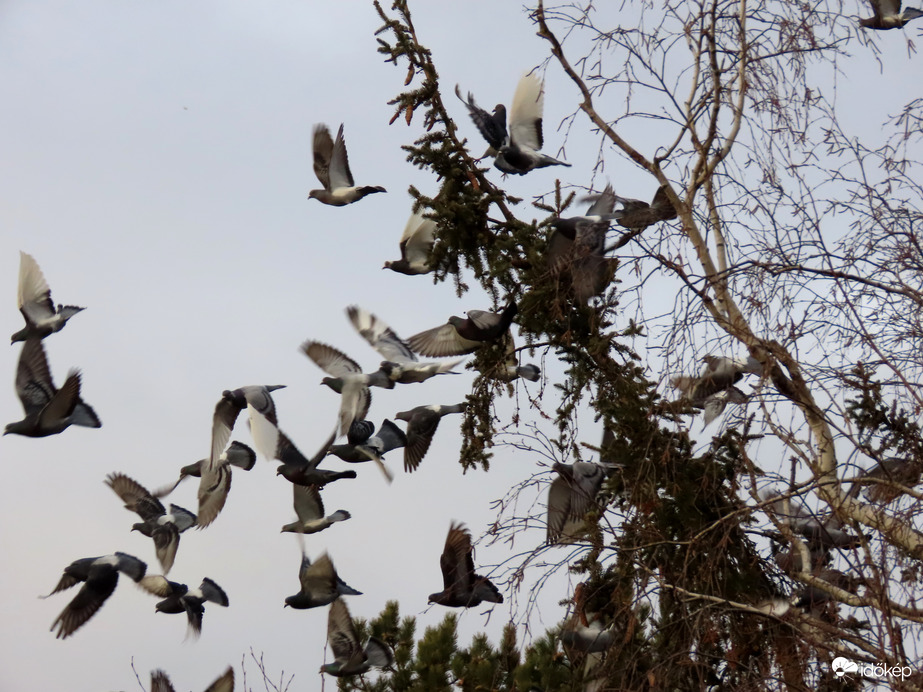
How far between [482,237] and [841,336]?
8.82 feet

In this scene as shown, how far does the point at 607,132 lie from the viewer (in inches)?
191

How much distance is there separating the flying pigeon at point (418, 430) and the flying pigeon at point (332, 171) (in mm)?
1669

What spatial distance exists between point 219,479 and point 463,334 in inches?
109

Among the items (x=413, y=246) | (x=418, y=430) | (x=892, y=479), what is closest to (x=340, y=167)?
(x=413, y=246)

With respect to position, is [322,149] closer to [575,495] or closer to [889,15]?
[575,495]

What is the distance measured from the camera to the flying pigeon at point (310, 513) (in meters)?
7.72

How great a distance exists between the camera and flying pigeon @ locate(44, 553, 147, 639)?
26.7 feet

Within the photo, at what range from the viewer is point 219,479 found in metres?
7.94

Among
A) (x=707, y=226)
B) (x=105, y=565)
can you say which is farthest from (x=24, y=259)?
(x=707, y=226)

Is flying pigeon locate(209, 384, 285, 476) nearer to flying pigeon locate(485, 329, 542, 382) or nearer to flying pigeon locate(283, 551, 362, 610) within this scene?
flying pigeon locate(283, 551, 362, 610)

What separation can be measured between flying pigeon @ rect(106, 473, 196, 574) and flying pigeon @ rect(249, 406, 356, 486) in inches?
53.0

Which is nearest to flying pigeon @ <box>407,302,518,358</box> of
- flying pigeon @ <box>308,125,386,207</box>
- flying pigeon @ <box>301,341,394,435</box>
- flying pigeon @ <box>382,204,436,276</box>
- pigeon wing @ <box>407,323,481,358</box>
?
pigeon wing @ <box>407,323,481,358</box>

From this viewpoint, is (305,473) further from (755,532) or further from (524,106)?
(755,532)

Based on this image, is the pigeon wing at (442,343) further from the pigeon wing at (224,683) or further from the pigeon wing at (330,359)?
the pigeon wing at (224,683)
